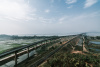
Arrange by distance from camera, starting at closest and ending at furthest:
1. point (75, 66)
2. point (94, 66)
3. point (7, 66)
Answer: point (75, 66) < point (94, 66) < point (7, 66)

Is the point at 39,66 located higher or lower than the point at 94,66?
higher

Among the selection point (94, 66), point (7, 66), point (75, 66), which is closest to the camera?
point (75, 66)

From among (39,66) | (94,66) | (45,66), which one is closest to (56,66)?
(45,66)

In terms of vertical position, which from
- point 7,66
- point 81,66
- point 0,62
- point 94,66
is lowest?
point 7,66

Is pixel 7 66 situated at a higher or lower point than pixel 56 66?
lower

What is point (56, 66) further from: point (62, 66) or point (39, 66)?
point (39, 66)

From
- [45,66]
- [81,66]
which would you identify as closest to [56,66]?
[45,66]

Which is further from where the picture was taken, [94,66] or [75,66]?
[94,66]

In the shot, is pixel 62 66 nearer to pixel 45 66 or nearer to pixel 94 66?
pixel 45 66

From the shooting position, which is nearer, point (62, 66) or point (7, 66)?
point (62, 66)
